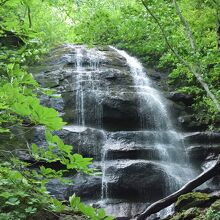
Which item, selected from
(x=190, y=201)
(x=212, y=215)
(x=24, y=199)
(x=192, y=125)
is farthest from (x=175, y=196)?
(x=24, y=199)

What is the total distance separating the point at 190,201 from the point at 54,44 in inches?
518

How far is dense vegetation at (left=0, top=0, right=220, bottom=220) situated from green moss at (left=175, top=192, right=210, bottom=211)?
2.65 metres

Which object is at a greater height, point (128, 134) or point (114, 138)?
point (128, 134)

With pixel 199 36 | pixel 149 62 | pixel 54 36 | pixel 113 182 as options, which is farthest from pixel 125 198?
pixel 54 36

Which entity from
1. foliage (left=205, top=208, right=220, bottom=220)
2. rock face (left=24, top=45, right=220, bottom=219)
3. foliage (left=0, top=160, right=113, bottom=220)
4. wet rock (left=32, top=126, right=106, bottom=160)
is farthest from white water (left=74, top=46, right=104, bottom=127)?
foliage (left=0, top=160, right=113, bottom=220)

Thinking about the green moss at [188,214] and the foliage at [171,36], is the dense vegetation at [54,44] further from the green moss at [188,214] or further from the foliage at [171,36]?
the green moss at [188,214]

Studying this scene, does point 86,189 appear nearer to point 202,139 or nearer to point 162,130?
point 162,130

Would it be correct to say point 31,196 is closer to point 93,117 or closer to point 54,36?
point 93,117

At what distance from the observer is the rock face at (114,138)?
973 centimetres

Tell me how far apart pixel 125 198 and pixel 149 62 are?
9.37m

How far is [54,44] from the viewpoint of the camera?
724 inches

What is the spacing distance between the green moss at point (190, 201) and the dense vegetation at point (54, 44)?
2651 millimetres

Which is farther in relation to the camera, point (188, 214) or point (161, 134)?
point (161, 134)

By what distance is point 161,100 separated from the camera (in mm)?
13633
